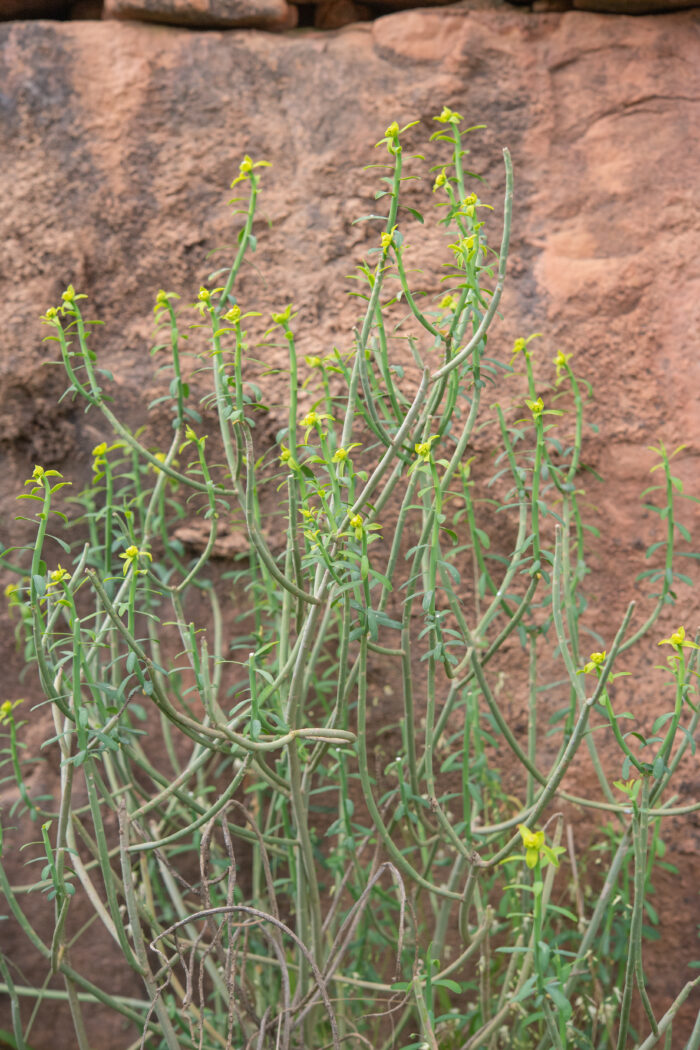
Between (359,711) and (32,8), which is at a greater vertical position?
(32,8)

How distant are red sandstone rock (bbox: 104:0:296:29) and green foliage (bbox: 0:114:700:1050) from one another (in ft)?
1.88

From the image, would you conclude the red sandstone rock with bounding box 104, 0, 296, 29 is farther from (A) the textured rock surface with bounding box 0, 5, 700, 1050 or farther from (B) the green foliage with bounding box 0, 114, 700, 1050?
(B) the green foliage with bounding box 0, 114, 700, 1050

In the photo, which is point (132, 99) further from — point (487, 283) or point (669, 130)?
point (669, 130)

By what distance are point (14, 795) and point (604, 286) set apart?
1.87 metres

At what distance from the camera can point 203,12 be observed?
2.35m

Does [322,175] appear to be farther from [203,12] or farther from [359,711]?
[359,711]

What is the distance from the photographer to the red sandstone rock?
91.7 inches

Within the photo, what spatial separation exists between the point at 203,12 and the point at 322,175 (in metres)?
0.53

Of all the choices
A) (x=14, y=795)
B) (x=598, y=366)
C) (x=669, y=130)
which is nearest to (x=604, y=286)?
(x=598, y=366)

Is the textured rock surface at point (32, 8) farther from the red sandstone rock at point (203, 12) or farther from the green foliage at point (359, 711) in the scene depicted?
the green foliage at point (359, 711)

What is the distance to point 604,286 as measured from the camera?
2.19 meters

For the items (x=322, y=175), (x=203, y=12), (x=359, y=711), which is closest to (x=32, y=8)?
(x=203, y=12)

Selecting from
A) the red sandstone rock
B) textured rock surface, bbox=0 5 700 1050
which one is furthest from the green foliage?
the red sandstone rock

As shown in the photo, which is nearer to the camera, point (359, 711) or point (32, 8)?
point (359, 711)
